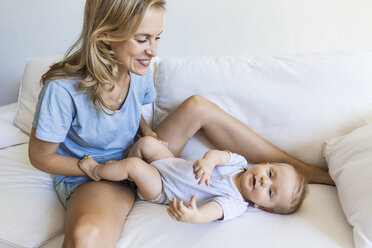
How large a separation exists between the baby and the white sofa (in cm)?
5

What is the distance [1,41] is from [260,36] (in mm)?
1792

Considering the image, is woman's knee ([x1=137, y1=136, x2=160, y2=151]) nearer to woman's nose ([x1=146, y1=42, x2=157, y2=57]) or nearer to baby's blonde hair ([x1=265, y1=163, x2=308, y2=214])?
woman's nose ([x1=146, y1=42, x2=157, y2=57])

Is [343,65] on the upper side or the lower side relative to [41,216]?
upper

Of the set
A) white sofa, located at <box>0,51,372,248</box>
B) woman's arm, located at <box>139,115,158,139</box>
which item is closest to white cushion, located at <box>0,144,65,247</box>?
white sofa, located at <box>0,51,372,248</box>

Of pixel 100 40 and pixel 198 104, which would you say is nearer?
pixel 100 40

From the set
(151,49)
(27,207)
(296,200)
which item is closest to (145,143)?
(151,49)

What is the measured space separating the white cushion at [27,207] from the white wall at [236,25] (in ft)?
3.33

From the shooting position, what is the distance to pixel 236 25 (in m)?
1.83

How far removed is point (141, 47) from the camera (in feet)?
3.66

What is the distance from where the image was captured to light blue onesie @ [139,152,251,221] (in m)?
1.25

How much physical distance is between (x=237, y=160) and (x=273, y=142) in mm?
227

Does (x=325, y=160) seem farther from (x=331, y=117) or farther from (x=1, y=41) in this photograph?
(x=1, y=41)

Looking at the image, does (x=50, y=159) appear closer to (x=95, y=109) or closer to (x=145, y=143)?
(x=95, y=109)

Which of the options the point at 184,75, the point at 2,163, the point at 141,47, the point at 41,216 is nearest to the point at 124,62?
the point at 141,47
